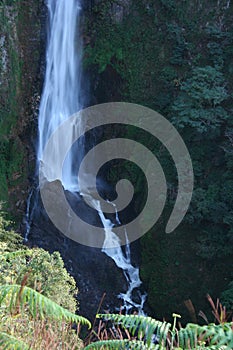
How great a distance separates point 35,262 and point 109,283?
14.8ft

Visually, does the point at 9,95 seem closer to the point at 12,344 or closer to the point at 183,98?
the point at 183,98

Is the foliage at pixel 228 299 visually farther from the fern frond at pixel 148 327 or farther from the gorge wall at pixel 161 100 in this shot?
the fern frond at pixel 148 327

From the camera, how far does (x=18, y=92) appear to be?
15250mm

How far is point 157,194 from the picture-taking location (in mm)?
13352

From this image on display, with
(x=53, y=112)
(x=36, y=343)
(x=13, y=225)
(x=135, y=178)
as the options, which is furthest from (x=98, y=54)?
(x=36, y=343)

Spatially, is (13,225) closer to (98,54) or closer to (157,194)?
(157,194)

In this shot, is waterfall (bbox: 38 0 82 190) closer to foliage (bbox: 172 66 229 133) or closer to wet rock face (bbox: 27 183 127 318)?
wet rock face (bbox: 27 183 127 318)

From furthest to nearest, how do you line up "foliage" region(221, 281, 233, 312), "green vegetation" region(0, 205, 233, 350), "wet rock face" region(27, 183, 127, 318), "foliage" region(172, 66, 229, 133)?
"foliage" region(172, 66, 229, 133) < "wet rock face" region(27, 183, 127, 318) < "foliage" region(221, 281, 233, 312) < "green vegetation" region(0, 205, 233, 350)

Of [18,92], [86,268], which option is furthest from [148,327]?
[18,92]

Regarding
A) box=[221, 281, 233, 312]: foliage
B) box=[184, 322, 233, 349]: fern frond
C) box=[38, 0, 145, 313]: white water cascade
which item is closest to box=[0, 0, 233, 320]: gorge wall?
box=[38, 0, 145, 313]: white water cascade

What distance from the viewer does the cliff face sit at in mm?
14236

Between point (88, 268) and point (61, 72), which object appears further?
point (61, 72)

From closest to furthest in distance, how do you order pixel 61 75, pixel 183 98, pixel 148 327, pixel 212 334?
pixel 212 334, pixel 148 327, pixel 183 98, pixel 61 75

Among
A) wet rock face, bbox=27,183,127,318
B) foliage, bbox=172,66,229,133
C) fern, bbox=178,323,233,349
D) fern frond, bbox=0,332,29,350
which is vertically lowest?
wet rock face, bbox=27,183,127,318
